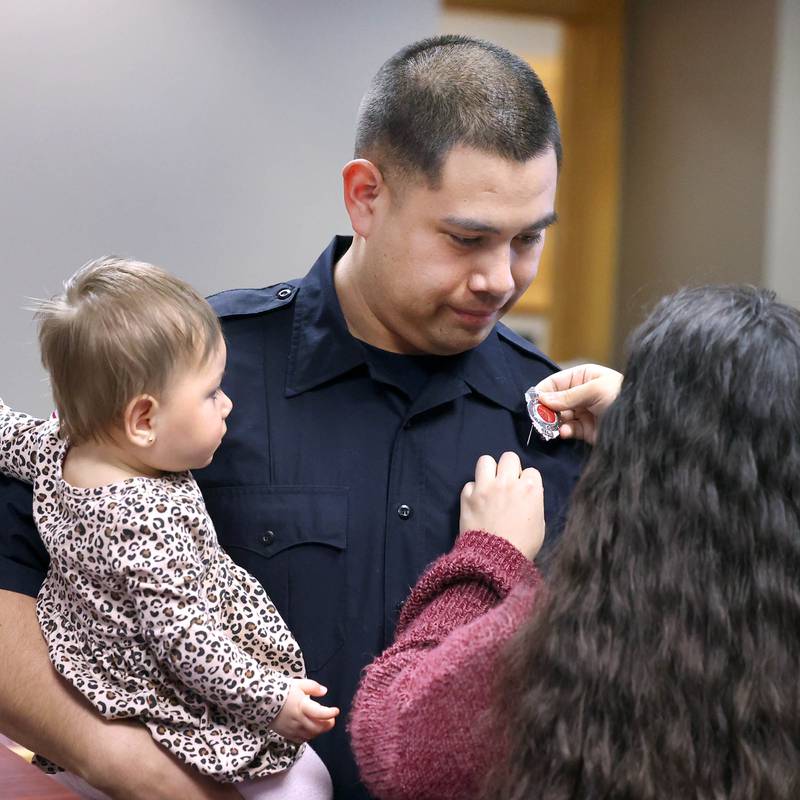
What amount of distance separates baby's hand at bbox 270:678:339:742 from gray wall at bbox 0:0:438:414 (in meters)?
2.55

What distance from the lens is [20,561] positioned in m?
1.53

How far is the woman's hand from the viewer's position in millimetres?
1604

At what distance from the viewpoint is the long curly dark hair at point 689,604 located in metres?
1.08

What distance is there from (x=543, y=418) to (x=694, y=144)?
3356mm

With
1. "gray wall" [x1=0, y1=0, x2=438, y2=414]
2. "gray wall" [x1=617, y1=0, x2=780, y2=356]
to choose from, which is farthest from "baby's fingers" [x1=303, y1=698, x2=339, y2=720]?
"gray wall" [x1=617, y1=0, x2=780, y2=356]

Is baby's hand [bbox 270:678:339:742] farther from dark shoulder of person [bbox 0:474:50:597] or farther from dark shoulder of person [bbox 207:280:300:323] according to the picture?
dark shoulder of person [bbox 207:280:300:323]

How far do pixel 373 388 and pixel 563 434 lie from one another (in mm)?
288

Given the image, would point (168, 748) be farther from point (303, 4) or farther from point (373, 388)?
point (303, 4)

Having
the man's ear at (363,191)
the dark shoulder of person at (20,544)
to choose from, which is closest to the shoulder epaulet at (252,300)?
the man's ear at (363,191)

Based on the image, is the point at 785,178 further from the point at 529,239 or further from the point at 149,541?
the point at 149,541

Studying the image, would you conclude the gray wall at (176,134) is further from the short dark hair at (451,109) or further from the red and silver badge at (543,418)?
the red and silver badge at (543,418)

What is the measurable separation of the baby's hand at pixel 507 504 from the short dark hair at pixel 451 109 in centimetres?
41

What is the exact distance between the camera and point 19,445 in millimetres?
1507

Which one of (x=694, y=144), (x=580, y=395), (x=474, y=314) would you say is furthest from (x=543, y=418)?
(x=694, y=144)
